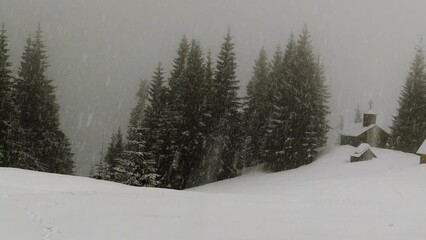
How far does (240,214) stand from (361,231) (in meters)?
4.18

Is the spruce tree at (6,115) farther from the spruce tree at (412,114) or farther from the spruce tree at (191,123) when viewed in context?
the spruce tree at (412,114)

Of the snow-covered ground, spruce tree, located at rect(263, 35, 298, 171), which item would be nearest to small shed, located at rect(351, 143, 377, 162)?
spruce tree, located at rect(263, 35, 298, 171)

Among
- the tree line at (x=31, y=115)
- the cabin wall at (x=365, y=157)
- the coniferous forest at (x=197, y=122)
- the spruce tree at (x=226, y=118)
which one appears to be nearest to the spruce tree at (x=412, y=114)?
the coniferous forest at (x=197, y=122)

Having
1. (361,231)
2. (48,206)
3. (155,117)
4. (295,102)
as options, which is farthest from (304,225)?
(295,102)

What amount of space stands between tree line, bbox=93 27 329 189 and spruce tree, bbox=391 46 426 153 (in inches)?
396

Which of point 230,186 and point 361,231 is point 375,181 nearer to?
point 230,186

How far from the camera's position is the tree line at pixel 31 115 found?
36.8m

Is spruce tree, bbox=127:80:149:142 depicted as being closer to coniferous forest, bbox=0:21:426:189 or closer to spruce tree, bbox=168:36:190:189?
coniferous forest, bbox=0:21:426:189

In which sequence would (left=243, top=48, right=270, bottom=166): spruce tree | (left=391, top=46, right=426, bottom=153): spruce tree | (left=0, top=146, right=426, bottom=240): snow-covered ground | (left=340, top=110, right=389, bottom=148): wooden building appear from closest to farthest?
(left=0, top=146, right=426, bottom=240): snow-covered ground < (left=243, top=48, right=270, bottom=166): spruce tree < (left=391, top=46, right=426, bottom=153): spruce tree < (left=340, top=110, right=389, bottom=148): wooden building

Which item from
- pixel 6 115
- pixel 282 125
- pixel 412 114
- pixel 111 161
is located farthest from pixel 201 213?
pixel 412 114

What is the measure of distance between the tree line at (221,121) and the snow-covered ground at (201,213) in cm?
1651

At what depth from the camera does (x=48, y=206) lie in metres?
16.1

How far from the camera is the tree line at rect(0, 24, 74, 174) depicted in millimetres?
36844

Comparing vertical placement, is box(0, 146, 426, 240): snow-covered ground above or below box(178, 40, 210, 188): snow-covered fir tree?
below
